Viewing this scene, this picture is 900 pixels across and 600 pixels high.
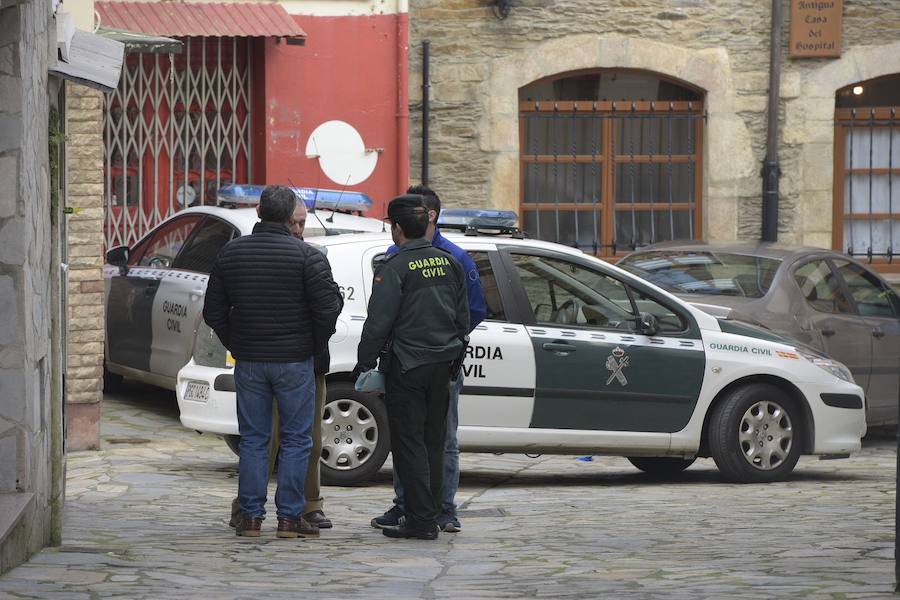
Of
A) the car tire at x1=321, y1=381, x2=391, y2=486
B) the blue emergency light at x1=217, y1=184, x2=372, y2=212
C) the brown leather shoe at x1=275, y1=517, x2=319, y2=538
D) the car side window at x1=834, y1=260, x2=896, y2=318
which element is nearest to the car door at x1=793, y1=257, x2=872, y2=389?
the car side window at x1=834, y1=260, x2=896, y2=318

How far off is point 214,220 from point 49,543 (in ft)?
15.2

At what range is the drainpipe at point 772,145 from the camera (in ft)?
52.6

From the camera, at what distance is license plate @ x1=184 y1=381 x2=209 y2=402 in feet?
31.3

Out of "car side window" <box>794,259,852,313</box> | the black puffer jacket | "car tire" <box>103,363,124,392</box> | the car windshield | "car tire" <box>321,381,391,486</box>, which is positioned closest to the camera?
the black puffer jacket

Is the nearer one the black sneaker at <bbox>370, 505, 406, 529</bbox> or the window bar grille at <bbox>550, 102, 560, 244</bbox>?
the black sneaker at <bbox>370, 505, 406, 529</bbox>

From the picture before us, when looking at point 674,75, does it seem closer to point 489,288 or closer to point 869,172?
point 869,172

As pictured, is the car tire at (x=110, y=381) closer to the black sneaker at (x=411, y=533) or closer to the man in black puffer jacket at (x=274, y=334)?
the man in black puffer jacket at (x=274, y=334)

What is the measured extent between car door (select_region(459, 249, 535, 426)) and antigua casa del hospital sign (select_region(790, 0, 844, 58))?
7509 mm

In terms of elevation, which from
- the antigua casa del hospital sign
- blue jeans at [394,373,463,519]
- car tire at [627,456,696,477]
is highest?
the antigua casa del hospital sign

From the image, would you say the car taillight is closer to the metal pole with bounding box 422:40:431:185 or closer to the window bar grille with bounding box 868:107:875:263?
the metal pole with bounding box 422:40:431:185

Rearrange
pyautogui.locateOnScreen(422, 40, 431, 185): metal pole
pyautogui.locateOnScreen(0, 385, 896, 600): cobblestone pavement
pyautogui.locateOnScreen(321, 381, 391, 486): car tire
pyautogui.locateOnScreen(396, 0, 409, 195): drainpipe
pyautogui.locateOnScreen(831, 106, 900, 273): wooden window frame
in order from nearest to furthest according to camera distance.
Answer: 1. pyautogui.locateOnScreen(0, 385, 896, 600): cobblestone pavement
2. pyautogui.locateOnScreen(321, 381, 391, 486): car tire
3. pyautogui.locateOnScreen(396, 0, 409, 195): drainpipe
4. pyautogui.locateOnScreen(422, 40, 431, 185): metal pole
5. pyautogui.locateOnScreen(831, 106, 900, 273): wooden window frame

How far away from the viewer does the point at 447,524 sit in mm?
8039

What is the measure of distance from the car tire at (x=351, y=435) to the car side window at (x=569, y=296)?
3.73 ft

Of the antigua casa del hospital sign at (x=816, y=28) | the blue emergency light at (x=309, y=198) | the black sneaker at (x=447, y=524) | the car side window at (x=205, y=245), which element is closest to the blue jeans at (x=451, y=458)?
the black sneaker at (x=447, y=524)
